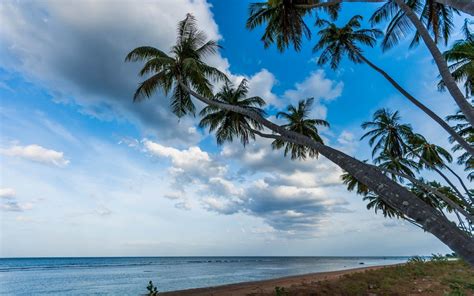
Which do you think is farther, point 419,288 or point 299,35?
point 419,288

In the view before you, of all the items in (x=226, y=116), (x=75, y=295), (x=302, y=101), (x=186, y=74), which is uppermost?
(x=302, y=101)

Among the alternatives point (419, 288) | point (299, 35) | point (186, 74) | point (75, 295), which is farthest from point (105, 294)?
point (299, 35)

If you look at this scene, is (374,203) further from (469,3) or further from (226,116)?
(469,3)

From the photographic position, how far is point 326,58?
38.3ft

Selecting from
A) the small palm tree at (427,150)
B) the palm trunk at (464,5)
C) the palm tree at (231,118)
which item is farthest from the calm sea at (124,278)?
the palm trunk at (464,5)

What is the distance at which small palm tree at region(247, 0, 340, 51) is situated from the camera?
9.18 meters

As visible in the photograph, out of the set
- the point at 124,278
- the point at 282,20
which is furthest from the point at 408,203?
the point at 124,278

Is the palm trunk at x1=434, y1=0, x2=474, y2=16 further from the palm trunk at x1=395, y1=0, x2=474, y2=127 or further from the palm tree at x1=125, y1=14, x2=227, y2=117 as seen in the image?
the palm tree at x1=125, y1=14, x2=227, y2=117

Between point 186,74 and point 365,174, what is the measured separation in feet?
28.9

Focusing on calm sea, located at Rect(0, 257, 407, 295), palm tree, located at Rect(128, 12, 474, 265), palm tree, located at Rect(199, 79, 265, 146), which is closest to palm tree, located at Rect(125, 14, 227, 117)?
palm tree, located at Rect(199, 79, 265, 146)

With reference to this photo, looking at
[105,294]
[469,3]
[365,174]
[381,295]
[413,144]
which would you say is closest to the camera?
[469,3]

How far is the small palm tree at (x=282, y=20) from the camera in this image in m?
9.18

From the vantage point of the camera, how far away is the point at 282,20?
943 cm

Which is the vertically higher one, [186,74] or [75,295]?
[186,74]
